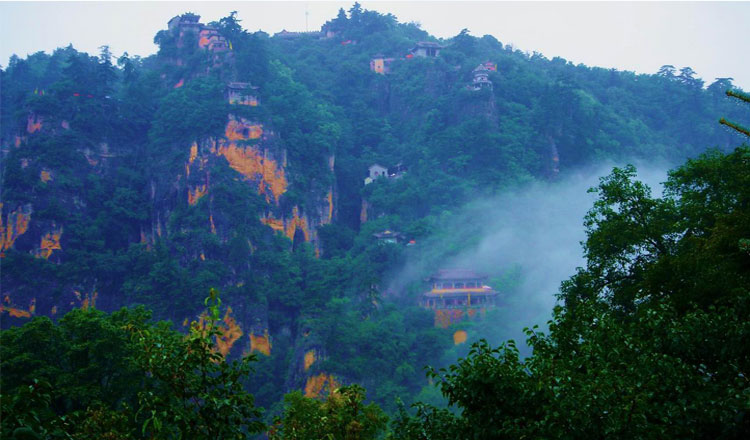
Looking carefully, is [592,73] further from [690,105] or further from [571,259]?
[571,259]

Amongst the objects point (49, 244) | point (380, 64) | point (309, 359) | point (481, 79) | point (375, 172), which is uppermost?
point (380, 64)

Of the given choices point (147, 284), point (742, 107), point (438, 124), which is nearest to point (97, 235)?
point (147, 284)

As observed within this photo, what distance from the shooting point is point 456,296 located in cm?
4794

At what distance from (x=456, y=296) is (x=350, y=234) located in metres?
13.3

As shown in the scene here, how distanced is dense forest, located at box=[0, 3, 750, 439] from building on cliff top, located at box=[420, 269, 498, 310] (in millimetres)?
464

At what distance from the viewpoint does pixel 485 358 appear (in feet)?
36.8

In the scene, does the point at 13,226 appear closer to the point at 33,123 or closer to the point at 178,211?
the point at 33,123

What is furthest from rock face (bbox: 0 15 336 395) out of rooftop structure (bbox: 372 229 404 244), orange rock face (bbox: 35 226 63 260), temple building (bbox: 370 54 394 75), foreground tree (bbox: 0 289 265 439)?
foreground tree (bbox: 0 289 265 439)

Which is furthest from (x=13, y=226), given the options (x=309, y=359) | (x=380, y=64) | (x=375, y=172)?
(x=380, y=64)

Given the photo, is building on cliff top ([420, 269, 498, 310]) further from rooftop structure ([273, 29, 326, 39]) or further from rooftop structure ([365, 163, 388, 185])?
rooftop structure ([273, 29, 326, 39])

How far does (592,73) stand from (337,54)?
26829mm

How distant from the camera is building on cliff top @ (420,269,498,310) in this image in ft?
157

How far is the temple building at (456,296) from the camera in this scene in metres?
47.3

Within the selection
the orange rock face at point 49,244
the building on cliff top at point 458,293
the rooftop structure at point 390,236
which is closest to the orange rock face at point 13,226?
the orange rock face at point 49,244
